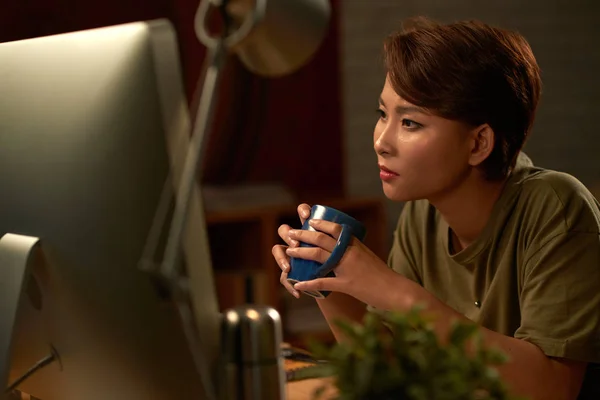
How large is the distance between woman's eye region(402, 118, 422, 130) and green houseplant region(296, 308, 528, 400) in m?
0.68

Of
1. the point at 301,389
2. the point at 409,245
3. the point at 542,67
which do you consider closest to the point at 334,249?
the point at 301,389

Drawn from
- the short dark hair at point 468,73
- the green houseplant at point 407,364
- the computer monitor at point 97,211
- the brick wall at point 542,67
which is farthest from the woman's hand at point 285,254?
the brick wall at point 542,67

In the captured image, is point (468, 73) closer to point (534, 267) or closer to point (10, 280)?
point (534, 267)

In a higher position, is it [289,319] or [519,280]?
[519,280]

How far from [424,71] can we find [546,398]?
0.51 meters

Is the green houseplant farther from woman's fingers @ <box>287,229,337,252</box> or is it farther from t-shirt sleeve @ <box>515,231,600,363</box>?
t-shirt sleeve @ <box>515,231,600,363</box>

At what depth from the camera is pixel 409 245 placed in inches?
63.5

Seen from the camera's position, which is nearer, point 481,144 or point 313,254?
point 313,254

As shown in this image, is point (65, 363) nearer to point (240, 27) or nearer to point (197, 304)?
point (197, 304)

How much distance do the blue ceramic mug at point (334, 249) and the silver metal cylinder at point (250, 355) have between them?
0.29 m

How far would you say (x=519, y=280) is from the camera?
54.0 inches

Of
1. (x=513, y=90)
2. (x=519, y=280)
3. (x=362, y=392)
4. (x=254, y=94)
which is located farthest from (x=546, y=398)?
(x=254, y=94)

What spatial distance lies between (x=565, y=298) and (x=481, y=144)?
0.91ft

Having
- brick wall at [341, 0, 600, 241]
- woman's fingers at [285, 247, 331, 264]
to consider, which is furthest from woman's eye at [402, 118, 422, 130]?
brick wall at [341, 0, 600, 241]
